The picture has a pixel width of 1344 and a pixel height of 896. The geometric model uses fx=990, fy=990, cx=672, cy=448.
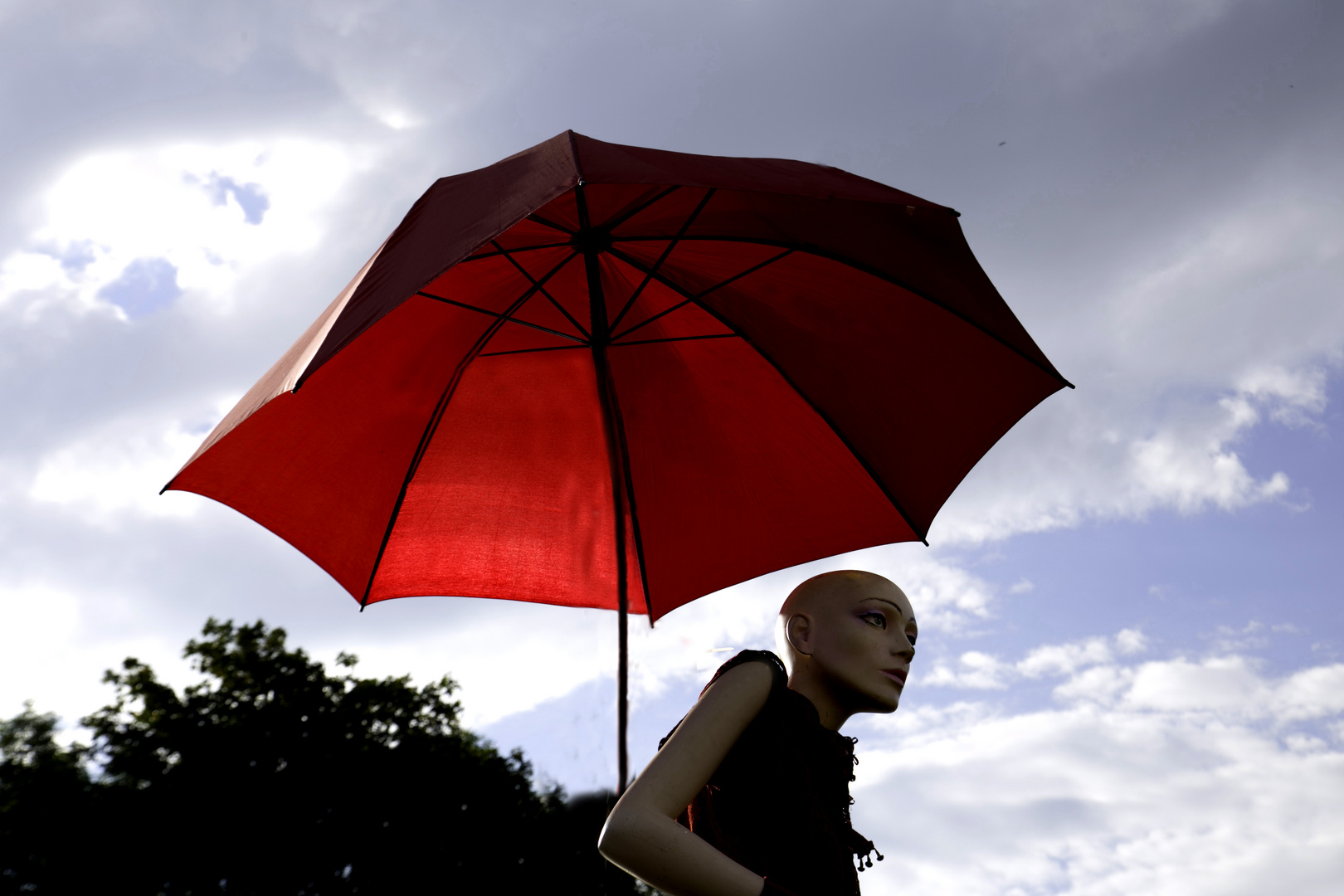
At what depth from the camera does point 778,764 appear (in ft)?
8.52

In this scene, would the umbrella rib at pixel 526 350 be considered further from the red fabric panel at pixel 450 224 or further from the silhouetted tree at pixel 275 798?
the silhouetted tree at pixel 275 798

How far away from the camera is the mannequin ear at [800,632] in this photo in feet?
10.1

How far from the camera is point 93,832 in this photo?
23156 mm

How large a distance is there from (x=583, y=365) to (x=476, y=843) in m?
24.5

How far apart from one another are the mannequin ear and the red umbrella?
87 centimetres

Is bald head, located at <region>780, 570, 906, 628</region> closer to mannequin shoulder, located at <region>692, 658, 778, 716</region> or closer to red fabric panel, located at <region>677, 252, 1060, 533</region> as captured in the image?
mannequin shoulder, located at <region>692, 658, 778, 716</region>

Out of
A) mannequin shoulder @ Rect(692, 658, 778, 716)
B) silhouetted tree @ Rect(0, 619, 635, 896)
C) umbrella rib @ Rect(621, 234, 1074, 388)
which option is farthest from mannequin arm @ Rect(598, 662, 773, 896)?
silhouetted tree @ Rect(0, 619, 635, 896)

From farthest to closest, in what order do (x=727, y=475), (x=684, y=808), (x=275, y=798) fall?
(x=275, y=798) < (x=727, y=475) < (x=684, y=808)

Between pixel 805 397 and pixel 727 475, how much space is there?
0.48 m

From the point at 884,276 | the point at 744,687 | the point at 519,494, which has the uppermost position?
the point at 884,276

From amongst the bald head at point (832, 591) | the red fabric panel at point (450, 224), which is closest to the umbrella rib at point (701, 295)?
the red fabric panel at point (450, 224)

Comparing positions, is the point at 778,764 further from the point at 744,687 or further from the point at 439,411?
the point at 439,411

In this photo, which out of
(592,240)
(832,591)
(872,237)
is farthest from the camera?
(592,240)

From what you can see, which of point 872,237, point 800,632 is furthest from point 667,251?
point 800,632
